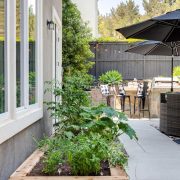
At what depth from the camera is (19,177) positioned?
9.35 feet

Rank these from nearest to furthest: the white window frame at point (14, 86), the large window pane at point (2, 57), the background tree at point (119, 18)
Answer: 1. the large window pane at point (2, 57)
2. the white window frame at point (14, 86)
3. the background tree at point (119, 18)

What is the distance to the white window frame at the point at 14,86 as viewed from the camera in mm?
3262

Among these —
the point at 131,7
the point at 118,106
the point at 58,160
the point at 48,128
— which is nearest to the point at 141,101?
the point at 118,106

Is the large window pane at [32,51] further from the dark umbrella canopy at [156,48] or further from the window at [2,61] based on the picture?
the dark umbrella canopy at [156,48]

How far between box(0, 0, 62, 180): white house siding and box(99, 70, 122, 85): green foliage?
30.2 ft

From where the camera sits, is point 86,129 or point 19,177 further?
point 86,129

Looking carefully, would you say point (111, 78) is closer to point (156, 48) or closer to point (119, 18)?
point (156, 48)

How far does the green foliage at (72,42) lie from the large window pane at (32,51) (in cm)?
926

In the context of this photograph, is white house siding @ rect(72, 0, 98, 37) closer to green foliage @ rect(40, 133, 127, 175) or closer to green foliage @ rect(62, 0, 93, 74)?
green foliage @ rect(62, 0, 93, 74)

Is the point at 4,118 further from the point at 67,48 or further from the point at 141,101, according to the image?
the point at 67,48

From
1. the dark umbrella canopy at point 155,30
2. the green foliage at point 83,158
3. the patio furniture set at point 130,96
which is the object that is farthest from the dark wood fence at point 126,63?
the green foliage at point 83,158

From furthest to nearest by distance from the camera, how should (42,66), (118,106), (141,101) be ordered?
1. (118,106)
2. (141,101)
3. (42,66)

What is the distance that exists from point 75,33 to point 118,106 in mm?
3340

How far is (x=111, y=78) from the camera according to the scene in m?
15.6
